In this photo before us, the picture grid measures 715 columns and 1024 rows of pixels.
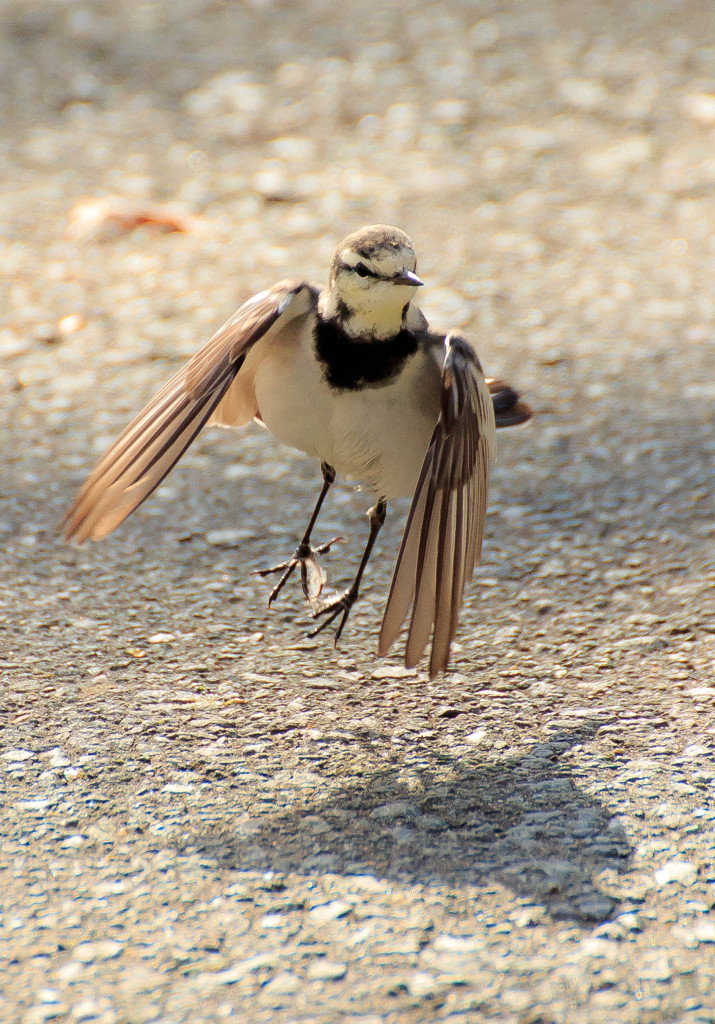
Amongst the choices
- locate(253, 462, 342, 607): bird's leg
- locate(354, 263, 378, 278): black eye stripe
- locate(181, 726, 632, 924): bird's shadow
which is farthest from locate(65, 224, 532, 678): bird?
locate(181, 726, 632, 924): bird's shadow

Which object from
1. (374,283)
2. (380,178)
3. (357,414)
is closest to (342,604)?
(357,414)

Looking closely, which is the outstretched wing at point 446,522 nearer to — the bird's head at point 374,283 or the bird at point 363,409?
the bird at point 363,409

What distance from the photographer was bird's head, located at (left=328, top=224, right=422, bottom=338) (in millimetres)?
3127

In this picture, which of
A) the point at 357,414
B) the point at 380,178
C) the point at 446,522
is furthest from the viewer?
the point at 380,178

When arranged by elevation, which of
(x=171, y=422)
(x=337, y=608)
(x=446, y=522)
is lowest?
(x=337, y=608)

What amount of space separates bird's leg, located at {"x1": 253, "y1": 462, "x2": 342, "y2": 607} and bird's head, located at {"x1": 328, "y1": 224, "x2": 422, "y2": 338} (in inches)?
20.1

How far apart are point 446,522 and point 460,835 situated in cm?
70

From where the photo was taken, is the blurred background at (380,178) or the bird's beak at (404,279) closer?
the bird's beak at (404,279)

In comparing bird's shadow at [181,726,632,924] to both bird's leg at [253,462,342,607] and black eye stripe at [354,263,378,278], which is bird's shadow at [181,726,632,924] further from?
black eye stripe at [354,263,378,278]

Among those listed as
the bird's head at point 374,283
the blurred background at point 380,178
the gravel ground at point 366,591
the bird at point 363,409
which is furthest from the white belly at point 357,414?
the blurred background at point 380,178

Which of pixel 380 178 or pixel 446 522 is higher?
pixel 380 178

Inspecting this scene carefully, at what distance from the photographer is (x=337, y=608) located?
345 cm

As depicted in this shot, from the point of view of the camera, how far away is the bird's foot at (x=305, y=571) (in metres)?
3.54

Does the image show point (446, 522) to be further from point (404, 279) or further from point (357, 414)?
point (404, 279)
